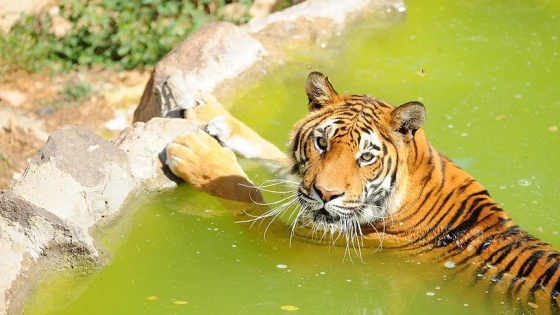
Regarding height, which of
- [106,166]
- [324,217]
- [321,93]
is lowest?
[106,166]

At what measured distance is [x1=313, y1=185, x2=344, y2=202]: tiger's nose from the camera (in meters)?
3.93

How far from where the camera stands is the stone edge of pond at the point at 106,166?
381 cm

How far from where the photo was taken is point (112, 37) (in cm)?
780

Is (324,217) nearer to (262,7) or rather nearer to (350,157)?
(350,157)

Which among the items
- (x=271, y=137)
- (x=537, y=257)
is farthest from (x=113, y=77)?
(x=537, y=257)

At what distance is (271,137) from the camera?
218 inches

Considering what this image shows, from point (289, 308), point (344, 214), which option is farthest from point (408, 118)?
point (289, 308)

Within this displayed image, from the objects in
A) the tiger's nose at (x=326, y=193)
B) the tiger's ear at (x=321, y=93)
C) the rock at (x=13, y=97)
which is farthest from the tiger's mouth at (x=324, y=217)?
the rock at (x=13, y=97)

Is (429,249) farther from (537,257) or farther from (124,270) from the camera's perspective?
(124,270)

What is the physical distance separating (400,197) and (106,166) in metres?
1.45

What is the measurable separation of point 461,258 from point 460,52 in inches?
107

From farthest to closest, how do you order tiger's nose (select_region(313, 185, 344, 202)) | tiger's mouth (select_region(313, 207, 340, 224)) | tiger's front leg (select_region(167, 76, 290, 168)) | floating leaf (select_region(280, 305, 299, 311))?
1. tiger's front leg (select_region(167, 76, 290, 168))
2. tiger's mouth (select_region(313, 207, 340, 224))
3. tiger's nose (select_region(313, 185, 344, 202))
4. floating leaf (select_region(280, 305, 299, 311))

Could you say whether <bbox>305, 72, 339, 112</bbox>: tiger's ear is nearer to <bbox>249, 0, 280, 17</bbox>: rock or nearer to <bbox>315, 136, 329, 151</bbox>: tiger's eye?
<bbox>315, 136, 329, 151</bbox>: tiger's eye

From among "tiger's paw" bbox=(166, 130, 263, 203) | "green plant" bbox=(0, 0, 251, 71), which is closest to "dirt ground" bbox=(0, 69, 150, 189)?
"green plant" bbox=(0, 0, 251, 71)
